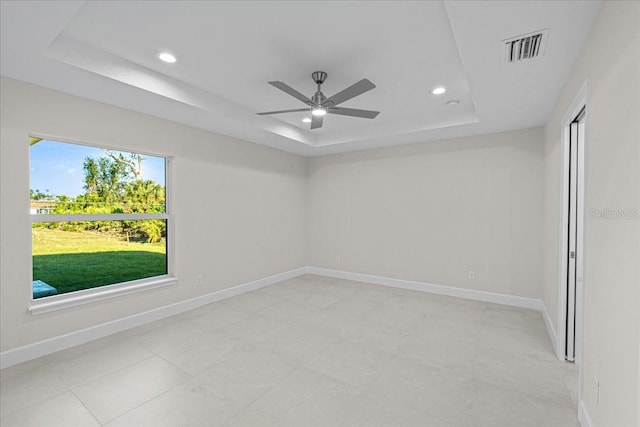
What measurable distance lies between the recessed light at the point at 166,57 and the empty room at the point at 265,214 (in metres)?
0.04

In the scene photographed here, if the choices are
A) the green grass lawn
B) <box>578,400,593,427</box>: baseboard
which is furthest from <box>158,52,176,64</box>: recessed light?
<box>578,400,593,427</box>: baseboard

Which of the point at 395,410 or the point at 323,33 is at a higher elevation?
the point at 323,33

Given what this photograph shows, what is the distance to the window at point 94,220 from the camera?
2.83 meters

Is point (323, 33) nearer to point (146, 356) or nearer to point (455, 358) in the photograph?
point (455, 358)

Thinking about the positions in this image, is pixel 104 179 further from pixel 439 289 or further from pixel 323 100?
pixel 439 289

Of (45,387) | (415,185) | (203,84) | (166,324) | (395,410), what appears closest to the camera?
(395,410)

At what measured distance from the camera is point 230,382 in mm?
2287

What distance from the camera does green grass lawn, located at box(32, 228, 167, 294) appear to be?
286 cm

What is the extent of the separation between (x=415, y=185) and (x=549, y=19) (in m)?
3.18

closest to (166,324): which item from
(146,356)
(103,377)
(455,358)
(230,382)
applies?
(146,356)

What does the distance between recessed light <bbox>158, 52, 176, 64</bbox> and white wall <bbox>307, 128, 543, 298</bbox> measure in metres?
3.49

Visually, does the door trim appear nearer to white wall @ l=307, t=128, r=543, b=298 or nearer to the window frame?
white wall @ l=307, t=128, r=543, b=298

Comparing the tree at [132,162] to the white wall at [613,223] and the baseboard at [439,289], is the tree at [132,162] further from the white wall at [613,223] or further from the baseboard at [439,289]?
the white wall at [613,223]

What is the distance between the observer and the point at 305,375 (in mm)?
2395
